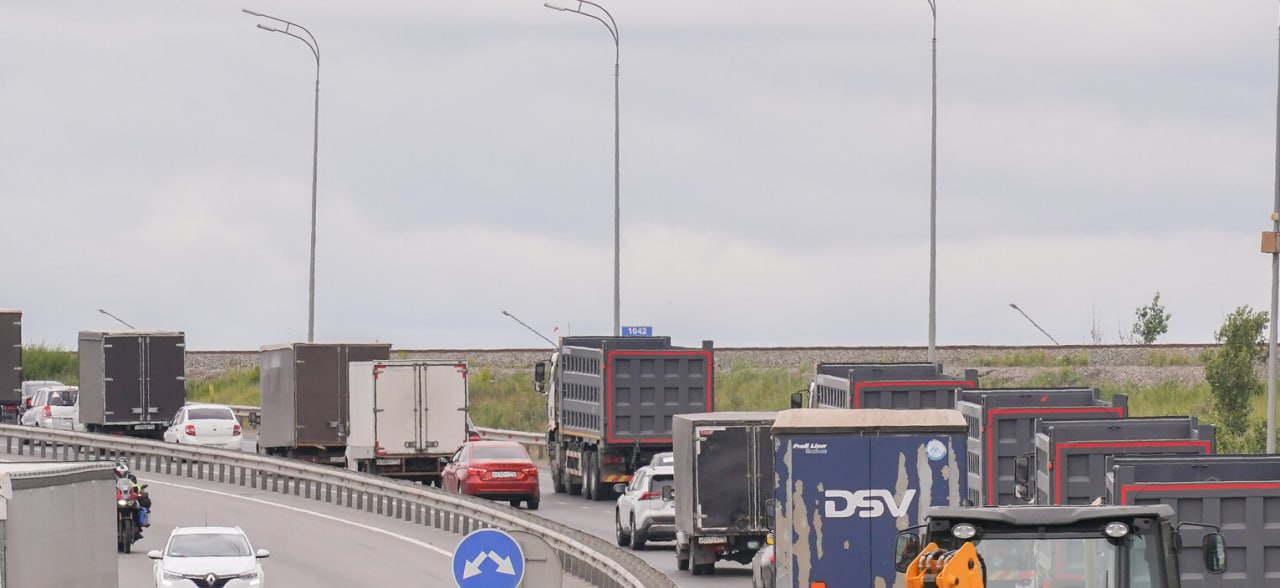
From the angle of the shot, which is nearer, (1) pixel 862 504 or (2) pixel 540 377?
(1) pixel 862 504

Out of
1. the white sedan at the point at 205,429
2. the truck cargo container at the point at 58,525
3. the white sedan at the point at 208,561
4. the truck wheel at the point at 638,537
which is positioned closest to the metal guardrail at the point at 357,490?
the white sedan at the point at 205,429

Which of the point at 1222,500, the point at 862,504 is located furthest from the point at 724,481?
the point at 1222,500

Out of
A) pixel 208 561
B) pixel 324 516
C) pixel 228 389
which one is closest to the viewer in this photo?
pixel 208 561

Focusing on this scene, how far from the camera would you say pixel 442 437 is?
149 ft

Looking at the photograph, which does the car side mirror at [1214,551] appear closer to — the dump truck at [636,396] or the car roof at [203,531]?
the car roof at [203,531]

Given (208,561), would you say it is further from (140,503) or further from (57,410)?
(57,410)

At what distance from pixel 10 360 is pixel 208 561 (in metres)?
35.0

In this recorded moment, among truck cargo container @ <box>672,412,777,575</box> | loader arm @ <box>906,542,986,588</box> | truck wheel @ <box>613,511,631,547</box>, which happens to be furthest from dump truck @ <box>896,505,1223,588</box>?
truck wheel @ <box>613,511,631,547</box>

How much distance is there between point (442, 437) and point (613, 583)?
62.0 feet

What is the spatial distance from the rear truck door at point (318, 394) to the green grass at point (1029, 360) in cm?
3197

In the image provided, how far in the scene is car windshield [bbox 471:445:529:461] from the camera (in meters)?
41.3

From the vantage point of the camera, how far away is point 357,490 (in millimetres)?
42562

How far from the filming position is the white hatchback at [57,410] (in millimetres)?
62219

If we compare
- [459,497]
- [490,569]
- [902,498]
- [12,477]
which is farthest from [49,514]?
[459,497]
